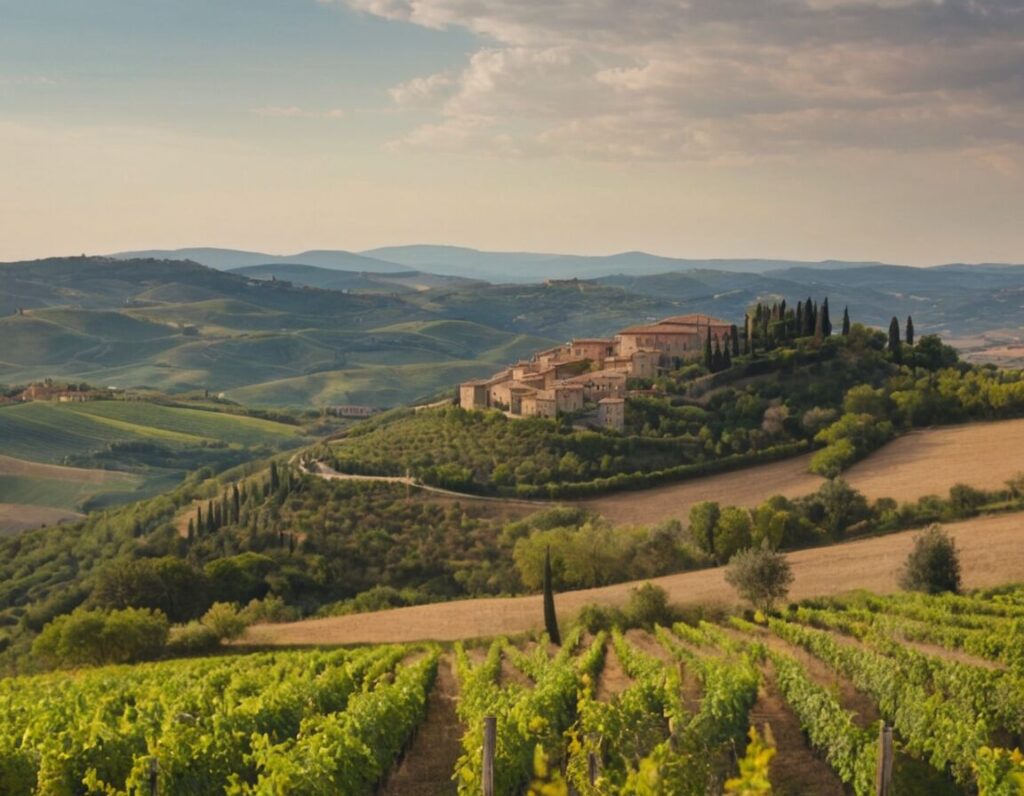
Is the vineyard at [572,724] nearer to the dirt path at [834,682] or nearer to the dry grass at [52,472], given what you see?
the dirt path at [834,682]

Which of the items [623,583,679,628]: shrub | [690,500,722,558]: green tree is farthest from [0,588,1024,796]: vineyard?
[690,500,722,558]: green tree

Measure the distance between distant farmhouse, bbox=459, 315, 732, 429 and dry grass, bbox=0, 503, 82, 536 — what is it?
40665mm

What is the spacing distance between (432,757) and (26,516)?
85.6 metres

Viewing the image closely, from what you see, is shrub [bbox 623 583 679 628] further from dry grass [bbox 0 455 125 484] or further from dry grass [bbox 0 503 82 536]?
dry grass [bbox 0 455 125 484]

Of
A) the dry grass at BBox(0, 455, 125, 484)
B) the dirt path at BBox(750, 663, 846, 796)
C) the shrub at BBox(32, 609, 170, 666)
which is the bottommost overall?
the dry grass at BBox(0, 455, 125, 484)

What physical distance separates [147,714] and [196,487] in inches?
2586

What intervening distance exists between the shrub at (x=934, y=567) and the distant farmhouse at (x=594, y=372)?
3350cm

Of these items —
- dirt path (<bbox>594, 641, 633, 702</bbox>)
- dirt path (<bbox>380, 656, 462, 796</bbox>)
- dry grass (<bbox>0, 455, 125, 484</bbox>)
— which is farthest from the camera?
dry grass (<bbox>0, 455, 125, 484</bbox>)

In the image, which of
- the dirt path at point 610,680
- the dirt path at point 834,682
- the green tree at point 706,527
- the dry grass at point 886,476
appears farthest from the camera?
the dry grass at point 886,476

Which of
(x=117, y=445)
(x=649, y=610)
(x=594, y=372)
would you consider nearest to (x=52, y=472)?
(x=117, y=445)

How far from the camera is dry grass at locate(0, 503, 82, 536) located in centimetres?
9250

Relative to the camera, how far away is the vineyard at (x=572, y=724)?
15.7m

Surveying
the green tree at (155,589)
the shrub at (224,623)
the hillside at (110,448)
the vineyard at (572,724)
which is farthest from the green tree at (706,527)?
the hillside at (110,448)

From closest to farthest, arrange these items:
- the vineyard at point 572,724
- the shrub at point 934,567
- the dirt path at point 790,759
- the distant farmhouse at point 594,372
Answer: the vineyard at point 572,724 → the dirt path at point 790,759 → the shrub at point 934,567 → the distant farmhouse at point 594,372
